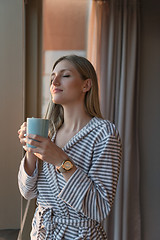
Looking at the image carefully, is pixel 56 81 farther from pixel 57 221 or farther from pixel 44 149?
pixel 57 221

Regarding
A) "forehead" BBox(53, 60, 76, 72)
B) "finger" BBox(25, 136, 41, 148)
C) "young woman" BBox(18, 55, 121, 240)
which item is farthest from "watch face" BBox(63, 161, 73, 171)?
"forehead" BBox(53, 60, 76, 72)

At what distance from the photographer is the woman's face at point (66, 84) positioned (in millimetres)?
1007

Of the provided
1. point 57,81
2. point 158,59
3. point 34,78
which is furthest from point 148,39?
point 57,81

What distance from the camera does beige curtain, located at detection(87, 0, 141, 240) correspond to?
211 cm

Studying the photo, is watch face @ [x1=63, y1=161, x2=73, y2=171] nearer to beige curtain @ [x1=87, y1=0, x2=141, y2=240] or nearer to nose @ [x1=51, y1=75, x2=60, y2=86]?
nose @ [x1=51, y1=75, x2=60, y2=86]

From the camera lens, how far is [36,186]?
1.01 meters

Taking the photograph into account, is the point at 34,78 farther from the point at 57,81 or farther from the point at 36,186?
the point at 36,186

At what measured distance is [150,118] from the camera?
7.50 feet

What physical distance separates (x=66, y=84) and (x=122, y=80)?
1187 mm

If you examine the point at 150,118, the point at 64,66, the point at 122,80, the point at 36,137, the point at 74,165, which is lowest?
the point at 150,118

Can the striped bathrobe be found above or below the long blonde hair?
below

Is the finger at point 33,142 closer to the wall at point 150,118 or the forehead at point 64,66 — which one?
the forehead at point 64,66

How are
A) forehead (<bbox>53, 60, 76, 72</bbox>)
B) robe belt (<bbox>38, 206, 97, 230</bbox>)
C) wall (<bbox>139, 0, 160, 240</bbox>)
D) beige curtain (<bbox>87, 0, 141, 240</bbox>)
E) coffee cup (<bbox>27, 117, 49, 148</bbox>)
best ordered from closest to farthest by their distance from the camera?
1. coffee cup (<bbox>27, 117, 49, 148</bbox>)
2. robe belt (<bbox>38, 206, 97, 230</bbox>)
3. forehead (<bbox>53, 60, 76, 72</bbox>)
4. beige curtain (<bbox>87, 0, 141, 240</bbox>)
5. wall (<bbox>139, 0, 160, 240</bbox>)

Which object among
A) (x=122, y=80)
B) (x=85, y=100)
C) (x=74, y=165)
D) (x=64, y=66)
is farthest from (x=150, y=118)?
(x=74, y=165)
